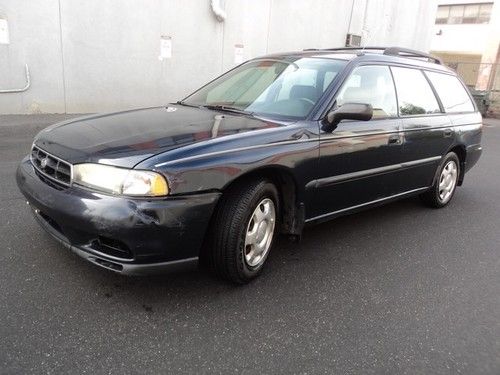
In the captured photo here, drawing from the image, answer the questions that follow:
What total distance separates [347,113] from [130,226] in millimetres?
Answer: 1765

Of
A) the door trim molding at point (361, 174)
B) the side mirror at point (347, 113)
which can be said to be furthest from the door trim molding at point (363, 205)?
the side mirror at point (347, 113)

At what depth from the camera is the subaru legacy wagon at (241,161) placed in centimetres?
262

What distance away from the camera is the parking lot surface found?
8.03ft

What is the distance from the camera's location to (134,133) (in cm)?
300

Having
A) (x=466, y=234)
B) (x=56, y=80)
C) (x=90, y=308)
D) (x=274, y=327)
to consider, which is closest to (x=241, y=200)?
(x=274, y=327)

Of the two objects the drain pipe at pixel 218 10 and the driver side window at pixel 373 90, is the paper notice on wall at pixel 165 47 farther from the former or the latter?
the driver side window at pixel 373 90

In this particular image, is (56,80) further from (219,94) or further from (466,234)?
(466,234)

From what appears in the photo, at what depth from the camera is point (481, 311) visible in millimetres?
3146

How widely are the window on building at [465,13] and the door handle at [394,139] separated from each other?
35.9 metres

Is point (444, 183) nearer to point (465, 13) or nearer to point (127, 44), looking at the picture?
point (127, 44)

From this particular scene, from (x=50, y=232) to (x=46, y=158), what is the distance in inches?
18.8

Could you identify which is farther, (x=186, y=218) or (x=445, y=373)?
(x=186, y=218)

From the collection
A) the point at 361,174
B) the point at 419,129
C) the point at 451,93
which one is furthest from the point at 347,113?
the point at 451,93

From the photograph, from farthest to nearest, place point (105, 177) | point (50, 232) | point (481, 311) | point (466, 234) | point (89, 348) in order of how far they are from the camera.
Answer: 1. point (466, 234)
2. point (481, 311)
3. point (50, 232)
4. point (105, 177)
5. point (89, 348)
